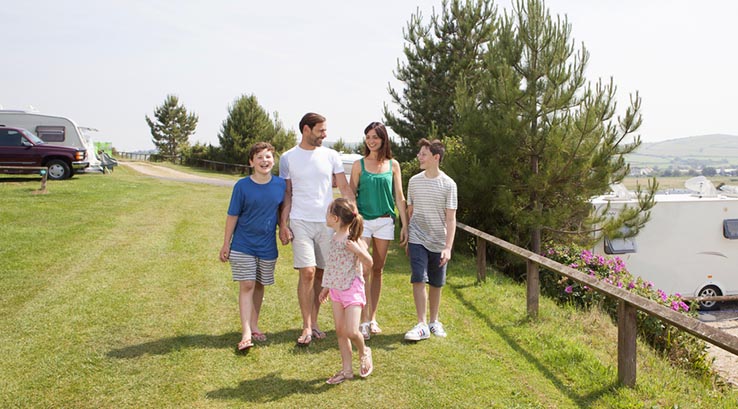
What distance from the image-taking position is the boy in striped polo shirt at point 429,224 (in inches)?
184

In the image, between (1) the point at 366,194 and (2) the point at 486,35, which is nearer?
(1) the point at 366,194

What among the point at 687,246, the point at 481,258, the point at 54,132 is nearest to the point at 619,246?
the point at 687,246

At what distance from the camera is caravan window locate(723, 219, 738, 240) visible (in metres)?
13.8

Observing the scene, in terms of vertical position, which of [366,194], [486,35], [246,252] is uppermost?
[486,35]

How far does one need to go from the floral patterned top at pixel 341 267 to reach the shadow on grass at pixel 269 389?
2.36 ft

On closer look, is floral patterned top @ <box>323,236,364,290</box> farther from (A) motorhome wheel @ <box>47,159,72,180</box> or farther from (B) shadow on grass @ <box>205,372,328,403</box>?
(A) motorhome wheel @ <box>47,159,72,180</box>

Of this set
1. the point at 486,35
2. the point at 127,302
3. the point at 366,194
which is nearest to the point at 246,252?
the point at 366,194

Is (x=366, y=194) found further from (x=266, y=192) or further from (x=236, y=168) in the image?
(x=236, y=168)

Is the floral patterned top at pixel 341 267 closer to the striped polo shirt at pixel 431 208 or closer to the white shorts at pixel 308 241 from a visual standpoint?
the white shorts at pixel 308 241

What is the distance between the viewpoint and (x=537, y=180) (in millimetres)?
9688

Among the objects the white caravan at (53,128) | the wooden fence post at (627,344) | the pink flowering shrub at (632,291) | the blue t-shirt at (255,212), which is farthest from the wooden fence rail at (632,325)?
the white caravan at (53,128)

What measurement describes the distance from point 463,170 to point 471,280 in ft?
10.1

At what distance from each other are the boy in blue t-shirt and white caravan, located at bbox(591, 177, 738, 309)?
Result: 10.6m

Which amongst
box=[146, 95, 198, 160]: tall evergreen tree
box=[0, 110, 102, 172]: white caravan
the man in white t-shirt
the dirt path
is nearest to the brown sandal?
the man in white t-shirt
